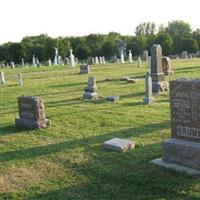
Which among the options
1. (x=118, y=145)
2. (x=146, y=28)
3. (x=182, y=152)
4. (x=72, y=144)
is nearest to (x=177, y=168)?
(x=182, y=152)

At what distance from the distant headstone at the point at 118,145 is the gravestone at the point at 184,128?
3.76 ft

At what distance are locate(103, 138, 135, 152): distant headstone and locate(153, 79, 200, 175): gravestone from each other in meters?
1.15

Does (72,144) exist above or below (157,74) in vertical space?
below

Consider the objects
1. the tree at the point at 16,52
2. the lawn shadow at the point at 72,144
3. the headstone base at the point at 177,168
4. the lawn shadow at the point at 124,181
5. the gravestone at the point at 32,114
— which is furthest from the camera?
the tree at the point at 16,52

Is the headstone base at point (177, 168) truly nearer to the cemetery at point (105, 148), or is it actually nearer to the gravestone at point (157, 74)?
the cemetery at point (105, 148)

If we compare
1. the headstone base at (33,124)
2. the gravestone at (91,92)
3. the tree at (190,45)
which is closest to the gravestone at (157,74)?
the gravestone at (91,92)

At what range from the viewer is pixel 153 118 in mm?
13141

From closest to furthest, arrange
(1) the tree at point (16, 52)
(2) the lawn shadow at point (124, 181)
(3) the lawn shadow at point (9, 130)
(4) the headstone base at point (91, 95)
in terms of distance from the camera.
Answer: (2) the lawn shadow at point (124, 181)
(3) the lawn shadow at point (9, 130)
(4) the headstone base at point (91, 95)
(1) the tree at point (16, 52)

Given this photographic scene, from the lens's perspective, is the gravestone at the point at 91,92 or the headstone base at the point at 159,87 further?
the headstone base at the point at 159,87

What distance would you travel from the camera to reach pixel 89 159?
9.16 m

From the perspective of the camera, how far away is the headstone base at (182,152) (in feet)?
26.0

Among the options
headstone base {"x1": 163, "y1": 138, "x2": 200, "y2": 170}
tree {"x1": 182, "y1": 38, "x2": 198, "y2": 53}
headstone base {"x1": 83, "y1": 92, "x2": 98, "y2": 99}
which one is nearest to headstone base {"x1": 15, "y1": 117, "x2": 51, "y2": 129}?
headstone base {"x1": 163, "y1": 138, "x2": 200, "y2": 170}

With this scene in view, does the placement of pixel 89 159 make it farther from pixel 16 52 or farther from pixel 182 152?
pixel 16 52

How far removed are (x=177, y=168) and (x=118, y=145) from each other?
1.88 metres
